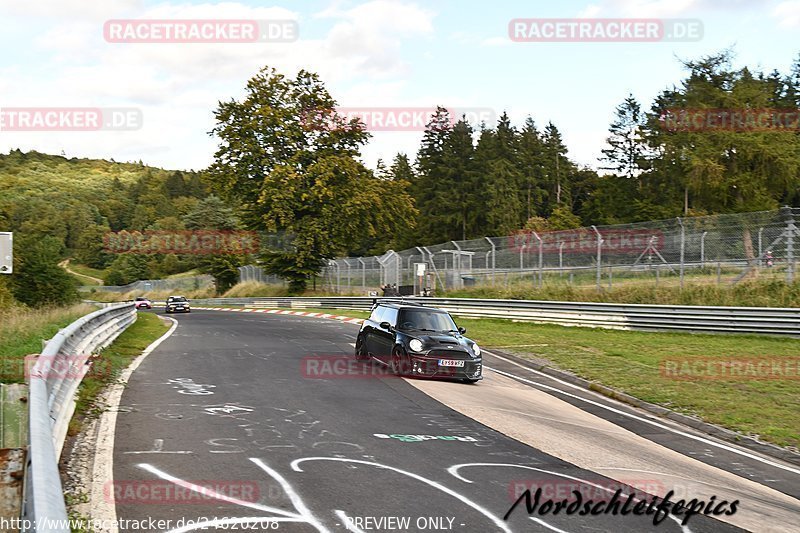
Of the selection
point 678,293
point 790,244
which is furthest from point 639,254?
point 790,244

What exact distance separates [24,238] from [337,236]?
20.2 metres

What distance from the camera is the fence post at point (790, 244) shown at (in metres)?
22.1

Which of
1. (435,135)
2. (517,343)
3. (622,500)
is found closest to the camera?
(622,500)

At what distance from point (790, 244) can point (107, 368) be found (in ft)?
64.0

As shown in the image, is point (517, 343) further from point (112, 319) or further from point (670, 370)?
point (112, 319)

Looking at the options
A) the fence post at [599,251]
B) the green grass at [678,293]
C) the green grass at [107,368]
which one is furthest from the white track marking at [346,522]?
the fence post at [599,251]

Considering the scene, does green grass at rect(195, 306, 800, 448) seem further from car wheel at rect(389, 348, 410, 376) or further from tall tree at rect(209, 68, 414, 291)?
tall tree at rect(209, 68, 414, 291)

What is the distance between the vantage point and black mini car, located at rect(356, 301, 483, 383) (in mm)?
14102

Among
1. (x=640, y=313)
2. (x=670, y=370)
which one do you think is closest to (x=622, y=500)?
(x=670, y=370)

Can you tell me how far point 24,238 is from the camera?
147ft
